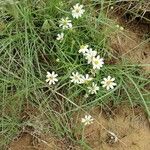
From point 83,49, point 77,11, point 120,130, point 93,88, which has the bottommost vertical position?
point 120,130

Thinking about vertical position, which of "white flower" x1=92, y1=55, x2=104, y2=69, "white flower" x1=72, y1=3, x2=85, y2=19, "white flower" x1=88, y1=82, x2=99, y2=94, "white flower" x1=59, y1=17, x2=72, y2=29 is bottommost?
"white flower" x1=88, y1=82, x2=99, y2=94

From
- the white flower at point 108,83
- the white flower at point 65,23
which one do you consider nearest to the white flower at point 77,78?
the white flower at point 108,83

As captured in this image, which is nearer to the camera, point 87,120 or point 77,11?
point 87,120

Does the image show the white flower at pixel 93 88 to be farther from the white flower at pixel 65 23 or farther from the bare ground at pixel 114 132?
the white flower at pixel 65 23

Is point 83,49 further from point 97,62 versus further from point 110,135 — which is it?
point 110,135

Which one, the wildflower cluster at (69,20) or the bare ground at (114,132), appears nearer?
the bare ground at (114,132)

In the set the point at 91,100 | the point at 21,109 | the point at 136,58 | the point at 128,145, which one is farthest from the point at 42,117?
the point at 136,58

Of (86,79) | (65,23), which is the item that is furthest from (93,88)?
(65,23)

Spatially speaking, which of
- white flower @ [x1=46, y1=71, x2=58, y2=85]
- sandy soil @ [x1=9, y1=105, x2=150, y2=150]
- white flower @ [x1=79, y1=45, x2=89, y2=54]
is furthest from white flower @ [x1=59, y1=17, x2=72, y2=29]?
sandy soil @ [x1=9, y1=105, x2=150, y2=150]

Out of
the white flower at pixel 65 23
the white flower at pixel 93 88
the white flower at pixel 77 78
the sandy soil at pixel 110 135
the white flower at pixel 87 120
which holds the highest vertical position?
the white flower at pixel 65 23

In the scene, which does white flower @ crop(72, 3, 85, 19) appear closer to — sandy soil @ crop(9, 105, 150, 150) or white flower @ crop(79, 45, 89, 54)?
white flower @ crop(79, 45, 89, 54)

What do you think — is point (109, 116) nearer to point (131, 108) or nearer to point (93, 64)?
point (131, 108)
